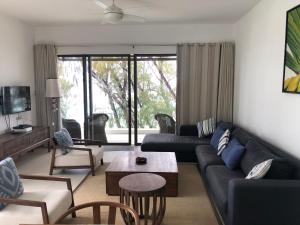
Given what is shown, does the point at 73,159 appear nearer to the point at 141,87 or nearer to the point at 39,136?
the point at 39,136

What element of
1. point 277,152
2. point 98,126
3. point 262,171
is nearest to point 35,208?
point 262,171

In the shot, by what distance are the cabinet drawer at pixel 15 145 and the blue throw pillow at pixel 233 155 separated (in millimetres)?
3333

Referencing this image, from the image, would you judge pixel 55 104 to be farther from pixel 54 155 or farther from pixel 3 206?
pixel 3 206

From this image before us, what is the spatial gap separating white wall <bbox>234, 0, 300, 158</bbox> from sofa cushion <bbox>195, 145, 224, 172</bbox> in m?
0.76

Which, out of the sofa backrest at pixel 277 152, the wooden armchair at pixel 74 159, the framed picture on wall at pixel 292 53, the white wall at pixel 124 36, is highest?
the white wall at pixel 124 36

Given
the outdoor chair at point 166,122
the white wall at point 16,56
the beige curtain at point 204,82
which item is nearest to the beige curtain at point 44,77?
the white wall at point 16,56

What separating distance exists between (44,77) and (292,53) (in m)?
5.07

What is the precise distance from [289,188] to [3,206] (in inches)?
102

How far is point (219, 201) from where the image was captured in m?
2.77

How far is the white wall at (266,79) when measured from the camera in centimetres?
315

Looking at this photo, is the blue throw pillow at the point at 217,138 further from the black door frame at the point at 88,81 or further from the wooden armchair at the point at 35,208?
the wooden armchair at the point at 35,208

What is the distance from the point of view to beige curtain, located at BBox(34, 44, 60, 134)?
6035mm

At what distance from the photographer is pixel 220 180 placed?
3.10 meters

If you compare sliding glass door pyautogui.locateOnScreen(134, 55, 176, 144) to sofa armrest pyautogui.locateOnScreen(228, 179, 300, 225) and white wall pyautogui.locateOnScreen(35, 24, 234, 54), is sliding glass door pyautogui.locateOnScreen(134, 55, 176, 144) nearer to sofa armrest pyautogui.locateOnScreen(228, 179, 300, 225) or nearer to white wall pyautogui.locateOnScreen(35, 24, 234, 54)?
white wall pyautogui.locateOnScreen(35, 24, 234, 54)
